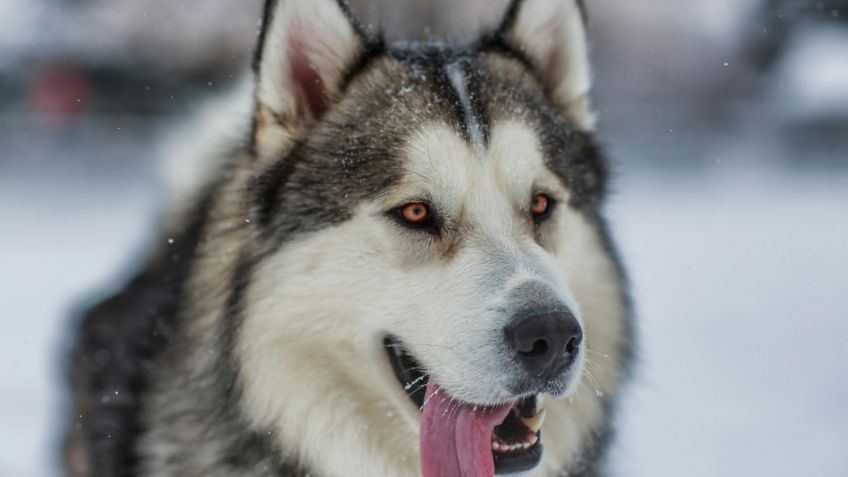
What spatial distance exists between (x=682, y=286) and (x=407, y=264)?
5655 mm

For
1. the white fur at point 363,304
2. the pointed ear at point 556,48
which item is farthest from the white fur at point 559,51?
the white fur at point 363,304

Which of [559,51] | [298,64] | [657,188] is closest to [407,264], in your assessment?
[298,64]

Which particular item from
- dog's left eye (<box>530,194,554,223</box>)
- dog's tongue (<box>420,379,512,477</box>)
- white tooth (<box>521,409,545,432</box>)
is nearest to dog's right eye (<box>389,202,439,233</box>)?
dog's left eye (<box>530,194,554,223</box>)

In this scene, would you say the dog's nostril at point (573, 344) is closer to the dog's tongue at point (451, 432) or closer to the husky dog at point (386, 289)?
the husky dog at point (386, 289)

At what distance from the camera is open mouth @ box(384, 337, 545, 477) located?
2316mm

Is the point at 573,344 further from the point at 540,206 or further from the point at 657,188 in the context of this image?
the point at 657,188

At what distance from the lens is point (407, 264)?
2.46 meters

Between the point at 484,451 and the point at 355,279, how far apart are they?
20.4 inches

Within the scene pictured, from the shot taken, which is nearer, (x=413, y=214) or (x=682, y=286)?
(x=413, y=214)

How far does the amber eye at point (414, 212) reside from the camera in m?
2.46

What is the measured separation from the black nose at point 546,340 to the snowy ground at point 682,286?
0.75m

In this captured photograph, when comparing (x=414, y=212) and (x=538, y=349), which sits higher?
(x=414, y=212)

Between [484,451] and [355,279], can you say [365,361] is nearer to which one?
[355,279]

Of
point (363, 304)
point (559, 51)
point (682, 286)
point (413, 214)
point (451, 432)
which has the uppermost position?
point (559, 51)
